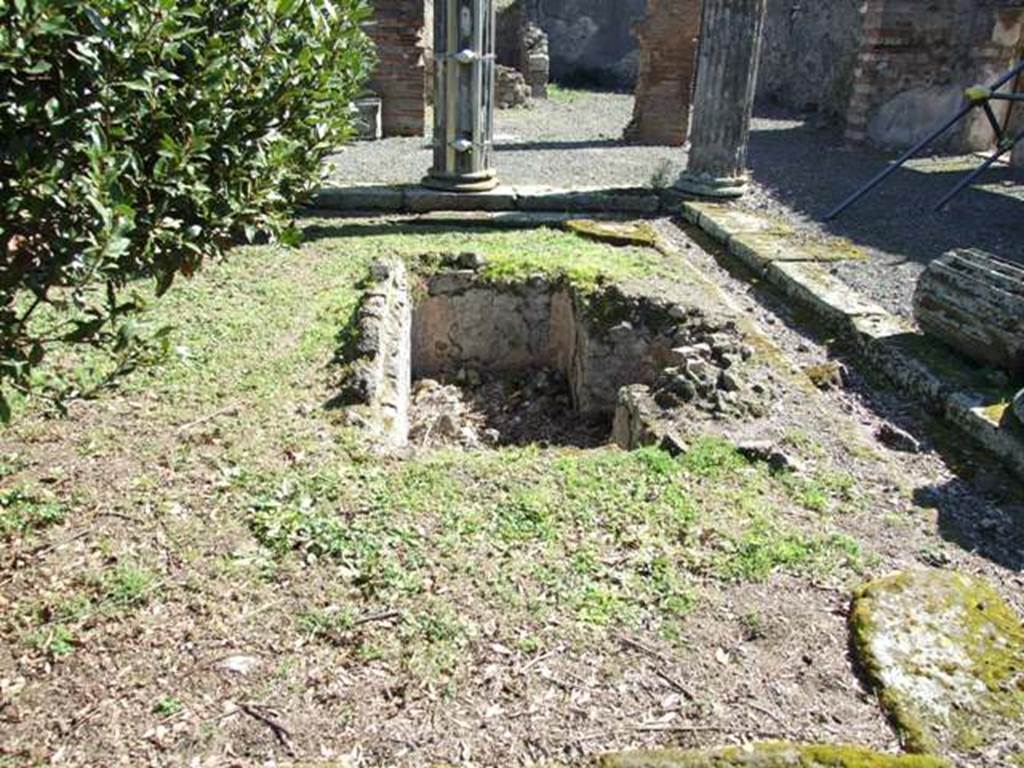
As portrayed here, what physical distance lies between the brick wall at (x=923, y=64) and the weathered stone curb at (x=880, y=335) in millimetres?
6566

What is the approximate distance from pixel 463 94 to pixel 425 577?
244 inches

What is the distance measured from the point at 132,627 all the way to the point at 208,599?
24cm

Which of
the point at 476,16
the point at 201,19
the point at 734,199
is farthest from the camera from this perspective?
the point at 734,199

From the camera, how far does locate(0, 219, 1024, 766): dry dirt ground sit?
96.5 inches

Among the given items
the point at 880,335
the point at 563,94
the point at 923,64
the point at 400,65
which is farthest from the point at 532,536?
the point at 563,94

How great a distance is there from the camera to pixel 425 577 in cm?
302

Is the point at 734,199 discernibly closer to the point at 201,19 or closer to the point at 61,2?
the point at 201,19

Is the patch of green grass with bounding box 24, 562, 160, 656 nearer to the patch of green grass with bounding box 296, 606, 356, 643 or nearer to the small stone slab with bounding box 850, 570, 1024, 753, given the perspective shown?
the patch of green grass with bounding box 296, 606, 356, 643

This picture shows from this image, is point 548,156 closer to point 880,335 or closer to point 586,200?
point 586,200

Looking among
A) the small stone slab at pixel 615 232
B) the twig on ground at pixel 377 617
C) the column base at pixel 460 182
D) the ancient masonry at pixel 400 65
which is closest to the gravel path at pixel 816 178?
the ancient masonry at pixel 400 65

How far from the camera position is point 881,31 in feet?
42.3

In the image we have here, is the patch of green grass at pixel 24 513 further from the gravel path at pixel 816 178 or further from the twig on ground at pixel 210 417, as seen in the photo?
the gravel path at pixel 816 178

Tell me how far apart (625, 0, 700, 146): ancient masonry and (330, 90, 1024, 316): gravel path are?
0.36 meters

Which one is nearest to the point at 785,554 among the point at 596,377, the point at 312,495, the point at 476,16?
the point at 312,495
